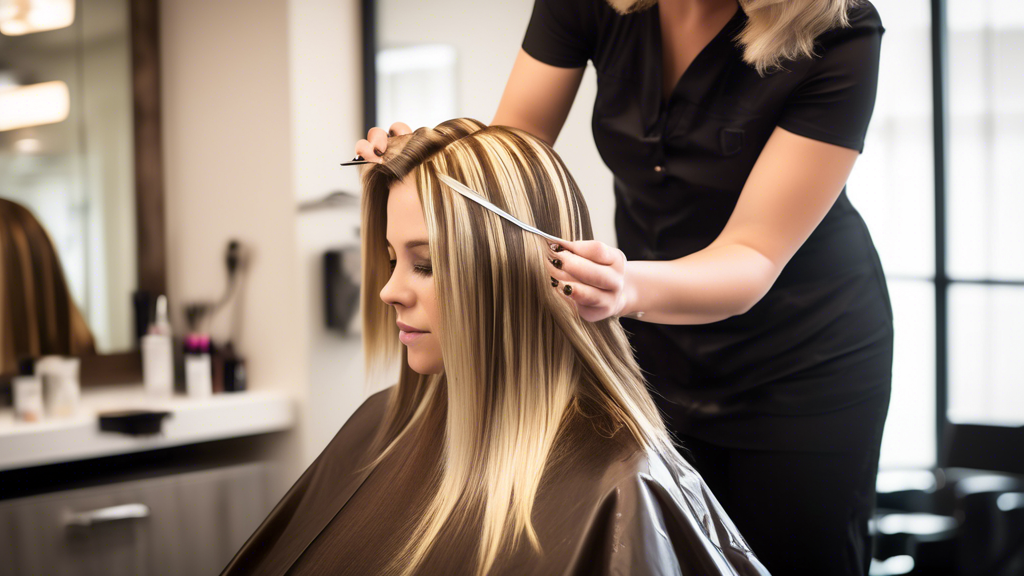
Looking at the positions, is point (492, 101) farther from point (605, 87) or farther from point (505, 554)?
point (505, 554)

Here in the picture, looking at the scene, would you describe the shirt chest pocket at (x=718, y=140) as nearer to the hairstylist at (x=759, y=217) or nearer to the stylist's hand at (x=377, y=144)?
the hairstylist at (x=759, y=217)

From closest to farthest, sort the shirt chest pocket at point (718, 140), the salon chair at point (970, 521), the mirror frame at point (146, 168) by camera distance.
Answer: the shirt chest pocket at point (718, 140), the salon chair at point (970, 521), the mirror frame at point (146, 168)

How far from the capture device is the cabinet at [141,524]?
2.16m

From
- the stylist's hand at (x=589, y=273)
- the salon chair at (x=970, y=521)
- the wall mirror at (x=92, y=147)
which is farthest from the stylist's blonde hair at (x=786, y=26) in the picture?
the wall mirror at (x=92, y=147)

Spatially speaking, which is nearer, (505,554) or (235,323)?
(505,554)

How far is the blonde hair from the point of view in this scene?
1.09m

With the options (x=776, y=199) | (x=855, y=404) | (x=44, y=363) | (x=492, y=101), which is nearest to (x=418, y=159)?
(x=776, y=199)

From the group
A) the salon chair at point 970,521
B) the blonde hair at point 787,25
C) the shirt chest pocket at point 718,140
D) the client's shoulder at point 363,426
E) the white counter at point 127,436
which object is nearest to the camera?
the blonde hair at point 787,25

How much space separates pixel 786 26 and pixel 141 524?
2.10m

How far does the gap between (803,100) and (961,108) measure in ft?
8.93

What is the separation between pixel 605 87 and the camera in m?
1.32

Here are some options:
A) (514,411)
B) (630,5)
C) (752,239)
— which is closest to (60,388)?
(514,411)

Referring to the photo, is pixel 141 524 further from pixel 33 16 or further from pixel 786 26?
pixel 786 26

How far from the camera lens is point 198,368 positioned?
102 inches
